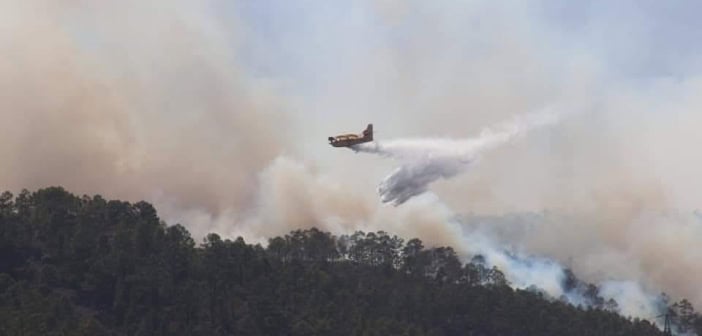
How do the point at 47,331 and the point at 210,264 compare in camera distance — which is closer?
the point at 47,331

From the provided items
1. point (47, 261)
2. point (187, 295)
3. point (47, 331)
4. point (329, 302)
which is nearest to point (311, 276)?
point (329, 302)

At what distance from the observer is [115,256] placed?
176 m

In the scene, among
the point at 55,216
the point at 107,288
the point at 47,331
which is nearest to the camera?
the point at 47,331

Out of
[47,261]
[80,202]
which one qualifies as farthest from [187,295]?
[80,202]

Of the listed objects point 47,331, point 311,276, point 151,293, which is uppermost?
point 311,276

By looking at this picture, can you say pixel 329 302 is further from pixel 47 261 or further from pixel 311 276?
pixel 47 261

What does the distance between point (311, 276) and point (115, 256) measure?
3551cm

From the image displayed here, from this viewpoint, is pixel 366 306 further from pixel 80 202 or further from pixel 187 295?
pixel 80 202

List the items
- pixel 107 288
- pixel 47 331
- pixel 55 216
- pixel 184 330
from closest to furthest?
pixel 47 331
pixel 184 330
pixel 107 288
pixel 55 216

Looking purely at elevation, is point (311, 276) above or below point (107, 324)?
above

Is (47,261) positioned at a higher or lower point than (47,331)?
higher

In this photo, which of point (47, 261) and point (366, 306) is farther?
point (366, 306)

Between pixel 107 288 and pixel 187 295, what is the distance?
1246cm

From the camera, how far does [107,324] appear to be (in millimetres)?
166125
